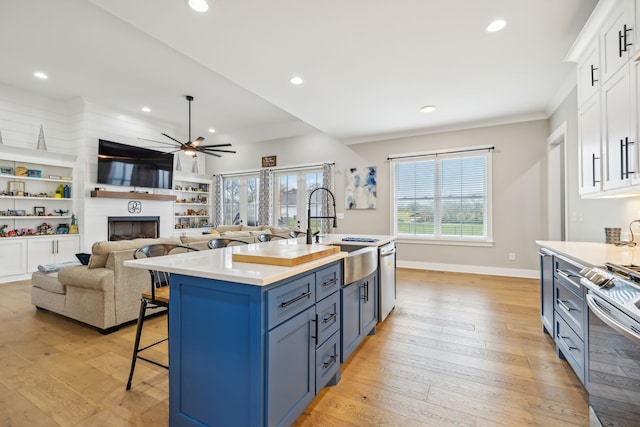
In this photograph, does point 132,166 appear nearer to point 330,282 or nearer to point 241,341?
point 330,282

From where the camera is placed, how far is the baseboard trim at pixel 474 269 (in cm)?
493

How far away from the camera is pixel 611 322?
3.69 feet

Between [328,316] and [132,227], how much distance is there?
245 inches

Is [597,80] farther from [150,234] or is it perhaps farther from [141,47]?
[150,234]

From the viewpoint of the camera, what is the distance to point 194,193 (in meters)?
8.21

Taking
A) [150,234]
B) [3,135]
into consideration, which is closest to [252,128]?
[150,234]

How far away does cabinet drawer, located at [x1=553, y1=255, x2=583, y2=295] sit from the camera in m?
1.78

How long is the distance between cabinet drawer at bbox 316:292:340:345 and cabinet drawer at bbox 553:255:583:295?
4.83 feet

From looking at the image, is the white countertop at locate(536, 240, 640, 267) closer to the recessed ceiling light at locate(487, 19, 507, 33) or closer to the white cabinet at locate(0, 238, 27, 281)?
the recessed ceiling light at locate(487, 19, 507, 33)

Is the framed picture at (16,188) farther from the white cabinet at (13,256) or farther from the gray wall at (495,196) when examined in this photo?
the gray wall at (495,196)

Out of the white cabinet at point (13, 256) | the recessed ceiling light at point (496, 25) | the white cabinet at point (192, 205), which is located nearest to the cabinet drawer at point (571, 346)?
the recessed ceiling light at point (496, 25)

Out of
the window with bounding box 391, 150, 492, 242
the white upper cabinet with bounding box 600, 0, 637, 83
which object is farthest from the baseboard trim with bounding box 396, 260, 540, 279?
the white upper cabinet with bounding box 600, 0, 637, 83

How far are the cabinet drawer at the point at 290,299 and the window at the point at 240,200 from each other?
636 centimetres

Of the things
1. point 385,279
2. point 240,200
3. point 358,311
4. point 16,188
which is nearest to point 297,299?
point 358,311
